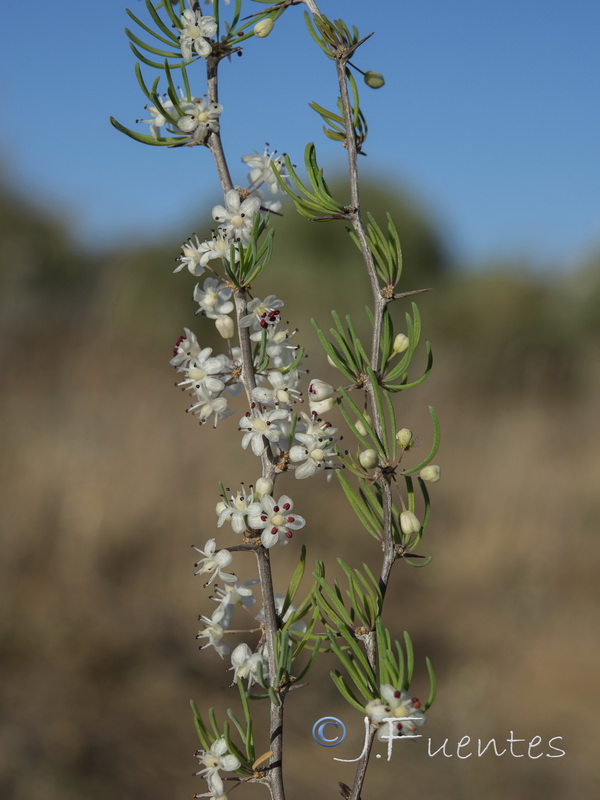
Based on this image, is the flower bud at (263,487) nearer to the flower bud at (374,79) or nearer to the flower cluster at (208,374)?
the flower cluster at (208,374)

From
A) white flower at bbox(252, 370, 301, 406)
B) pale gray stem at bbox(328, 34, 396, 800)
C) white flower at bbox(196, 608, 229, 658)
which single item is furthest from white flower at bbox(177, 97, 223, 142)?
white flower at bbox(196, 608, 229, 658)

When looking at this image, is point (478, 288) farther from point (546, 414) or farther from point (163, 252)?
point (546, 414)

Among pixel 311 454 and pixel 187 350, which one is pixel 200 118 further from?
pixel 311 454

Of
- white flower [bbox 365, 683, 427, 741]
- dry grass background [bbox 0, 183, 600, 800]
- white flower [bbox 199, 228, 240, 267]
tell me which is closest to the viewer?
white flower [bbox 365, 683, 427, 741]

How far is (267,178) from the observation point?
2.34ft

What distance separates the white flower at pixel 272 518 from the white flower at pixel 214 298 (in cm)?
19

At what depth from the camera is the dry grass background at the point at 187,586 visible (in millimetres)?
2635

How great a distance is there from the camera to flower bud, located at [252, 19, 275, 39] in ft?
2.22

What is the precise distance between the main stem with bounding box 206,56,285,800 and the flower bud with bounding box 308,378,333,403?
51 millimetres

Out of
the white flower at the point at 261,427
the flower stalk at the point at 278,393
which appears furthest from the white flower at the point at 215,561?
the white flower at the point at 261,427

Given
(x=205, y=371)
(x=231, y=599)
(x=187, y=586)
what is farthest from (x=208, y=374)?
(x=187, y=586)

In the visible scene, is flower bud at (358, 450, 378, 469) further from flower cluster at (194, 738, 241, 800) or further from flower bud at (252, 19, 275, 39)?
flower bud at (252, 19, 275, 39)

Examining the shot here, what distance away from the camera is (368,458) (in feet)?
2.04

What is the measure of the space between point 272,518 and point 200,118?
1.18 feet
